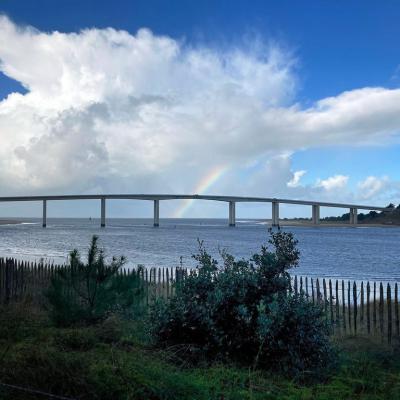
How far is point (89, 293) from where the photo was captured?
27.1 ft

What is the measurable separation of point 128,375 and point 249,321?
1.73 metres

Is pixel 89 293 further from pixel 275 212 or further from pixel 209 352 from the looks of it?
pixel 275 212

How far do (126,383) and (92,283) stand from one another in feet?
14.0

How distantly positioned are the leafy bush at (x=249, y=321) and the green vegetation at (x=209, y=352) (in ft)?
0.04

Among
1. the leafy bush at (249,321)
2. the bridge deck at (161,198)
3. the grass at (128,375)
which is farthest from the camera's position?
the bridge deck at (161,198)

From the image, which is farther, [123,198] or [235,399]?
[123,198]

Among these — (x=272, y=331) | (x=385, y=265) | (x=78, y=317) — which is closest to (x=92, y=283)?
(x=78, y=317)

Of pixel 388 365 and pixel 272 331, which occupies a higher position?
pixel 272 331

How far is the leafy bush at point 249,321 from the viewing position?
5.60 meters

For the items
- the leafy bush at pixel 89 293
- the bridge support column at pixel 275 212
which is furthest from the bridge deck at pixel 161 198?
the leafy bush at pixel 89 293

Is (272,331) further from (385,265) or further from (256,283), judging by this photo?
(385,265)

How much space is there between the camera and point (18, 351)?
185 inches

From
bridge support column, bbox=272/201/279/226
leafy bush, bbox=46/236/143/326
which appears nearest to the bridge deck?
bridge support column, bbox=272/201/279/226

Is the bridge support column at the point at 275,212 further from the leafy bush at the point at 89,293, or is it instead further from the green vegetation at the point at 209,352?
the green vegetation at the point at 209,352
